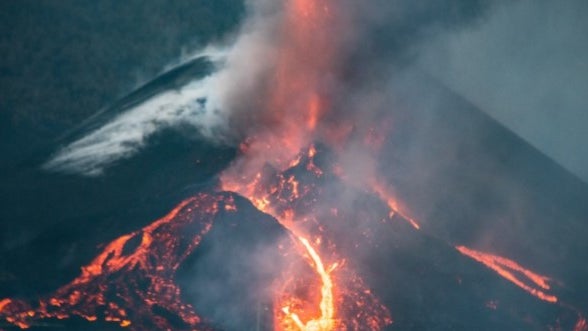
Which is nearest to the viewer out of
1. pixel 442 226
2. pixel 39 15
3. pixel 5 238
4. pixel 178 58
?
pixel 5 238

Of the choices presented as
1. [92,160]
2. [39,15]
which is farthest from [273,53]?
[39,15]

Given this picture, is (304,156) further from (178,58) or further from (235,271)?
(178,58)

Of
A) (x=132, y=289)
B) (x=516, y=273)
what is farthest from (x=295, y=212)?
(x=516, y=273)

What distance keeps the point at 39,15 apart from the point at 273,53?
38.6 ft

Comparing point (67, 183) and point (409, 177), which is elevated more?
point (67, 183)

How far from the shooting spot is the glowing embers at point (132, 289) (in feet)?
33.3

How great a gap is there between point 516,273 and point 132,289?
8.60 metres

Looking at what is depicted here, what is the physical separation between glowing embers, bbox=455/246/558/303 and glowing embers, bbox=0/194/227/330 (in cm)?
645

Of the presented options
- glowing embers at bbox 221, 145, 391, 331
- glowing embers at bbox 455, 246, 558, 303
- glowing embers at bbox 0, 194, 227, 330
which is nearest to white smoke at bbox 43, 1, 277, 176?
glowing embers at bbox 221, 145, 391, 331

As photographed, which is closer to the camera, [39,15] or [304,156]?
[304,156]

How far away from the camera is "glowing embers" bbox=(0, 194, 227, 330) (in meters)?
10.1

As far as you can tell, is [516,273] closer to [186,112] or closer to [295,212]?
[295,212]

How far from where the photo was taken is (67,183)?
13.9 meters

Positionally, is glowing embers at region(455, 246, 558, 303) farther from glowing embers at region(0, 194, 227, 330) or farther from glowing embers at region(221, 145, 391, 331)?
glowing embers at region(0, 194, 227, 330)
